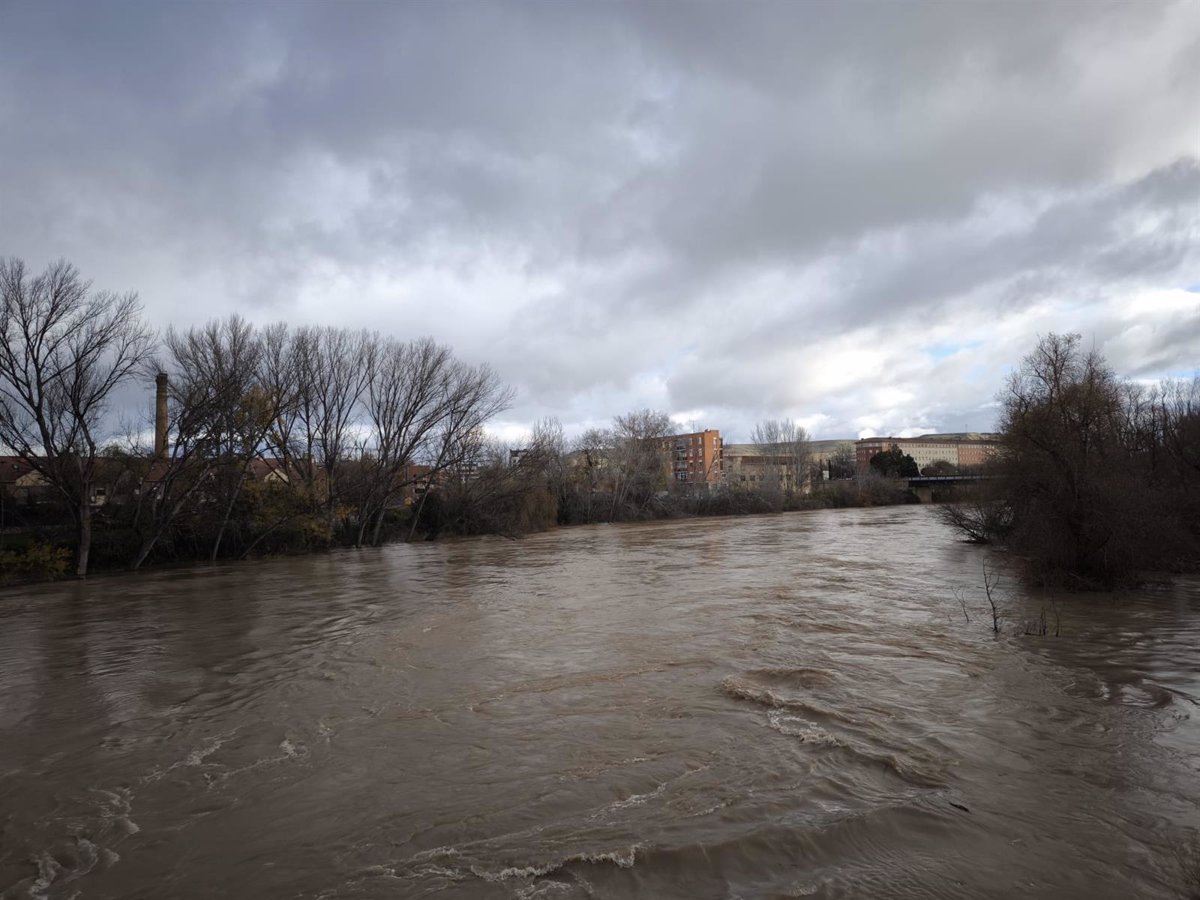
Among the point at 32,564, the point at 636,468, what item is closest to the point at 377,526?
the point at 32,564

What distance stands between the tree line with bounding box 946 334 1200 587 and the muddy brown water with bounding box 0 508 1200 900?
1953mm

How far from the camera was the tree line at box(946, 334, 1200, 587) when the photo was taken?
52.9 feet

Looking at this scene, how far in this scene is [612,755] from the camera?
21.6 feet

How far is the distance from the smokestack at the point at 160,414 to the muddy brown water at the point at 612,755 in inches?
612

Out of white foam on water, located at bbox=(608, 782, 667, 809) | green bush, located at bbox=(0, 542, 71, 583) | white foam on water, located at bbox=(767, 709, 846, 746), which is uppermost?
green bush, located at bbox=(0, 542, 71, 583)

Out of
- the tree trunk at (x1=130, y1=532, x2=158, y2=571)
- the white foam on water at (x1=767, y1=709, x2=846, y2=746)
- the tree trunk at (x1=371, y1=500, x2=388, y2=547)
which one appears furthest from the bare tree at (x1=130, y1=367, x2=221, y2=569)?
the white foam on water at (x1=767, y1=709, x2=846, y2=746)

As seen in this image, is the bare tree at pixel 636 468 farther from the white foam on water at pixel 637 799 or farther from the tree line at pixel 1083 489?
the white foam on water at pixel 637 799

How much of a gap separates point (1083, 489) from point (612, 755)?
14.9 meters

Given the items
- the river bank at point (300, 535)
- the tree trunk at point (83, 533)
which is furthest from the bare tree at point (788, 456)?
the tree trunk at point (83, 533)

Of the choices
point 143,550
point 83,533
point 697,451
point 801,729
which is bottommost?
point 801,729

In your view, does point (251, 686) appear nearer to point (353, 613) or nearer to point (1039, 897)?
point (353, 613)

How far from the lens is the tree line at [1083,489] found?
16.1 metres

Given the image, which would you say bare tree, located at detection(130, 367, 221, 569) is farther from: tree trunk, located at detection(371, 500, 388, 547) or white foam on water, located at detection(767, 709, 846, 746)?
white foam on water, located at detection(767, 709, 846, 746)

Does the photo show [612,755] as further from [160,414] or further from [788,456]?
[788,456]
